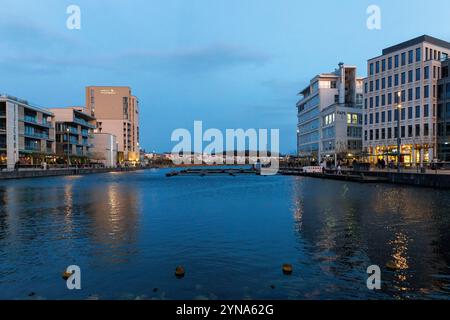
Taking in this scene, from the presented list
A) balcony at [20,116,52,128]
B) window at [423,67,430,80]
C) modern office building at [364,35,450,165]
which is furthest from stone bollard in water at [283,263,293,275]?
balcony at [20,116,52,128]

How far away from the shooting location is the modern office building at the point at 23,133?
8750cm

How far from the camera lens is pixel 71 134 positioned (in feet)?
427

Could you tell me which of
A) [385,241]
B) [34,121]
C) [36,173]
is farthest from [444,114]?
[34,121]

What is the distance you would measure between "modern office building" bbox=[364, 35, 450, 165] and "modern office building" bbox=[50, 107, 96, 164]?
97485 mm

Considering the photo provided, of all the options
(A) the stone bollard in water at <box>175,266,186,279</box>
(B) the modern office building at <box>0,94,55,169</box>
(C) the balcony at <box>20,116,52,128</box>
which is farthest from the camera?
(C) the balcony at <box>20,116,52,128</box>

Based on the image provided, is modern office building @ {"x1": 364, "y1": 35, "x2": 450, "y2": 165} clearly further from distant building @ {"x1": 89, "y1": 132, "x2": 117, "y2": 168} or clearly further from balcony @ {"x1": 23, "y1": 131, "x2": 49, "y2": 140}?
distant building @ {"x1": 89, "y1": 132, "x2": 117, "y2": 168}

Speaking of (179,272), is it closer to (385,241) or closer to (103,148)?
(385,241)

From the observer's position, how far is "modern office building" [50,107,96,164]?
12444 cm

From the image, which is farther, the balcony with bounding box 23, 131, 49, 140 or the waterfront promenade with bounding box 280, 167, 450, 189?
the balcony with bounding box 23, 131, 49, 140

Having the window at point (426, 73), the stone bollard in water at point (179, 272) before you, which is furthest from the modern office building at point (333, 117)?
the stone bollard in water at point (179, 272)

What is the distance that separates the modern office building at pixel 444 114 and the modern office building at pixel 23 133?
10268 centimetres

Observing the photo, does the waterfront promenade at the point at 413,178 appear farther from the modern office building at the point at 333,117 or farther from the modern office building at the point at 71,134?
the modern office building at the point at 71,134

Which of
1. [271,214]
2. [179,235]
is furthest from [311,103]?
[179,235]
